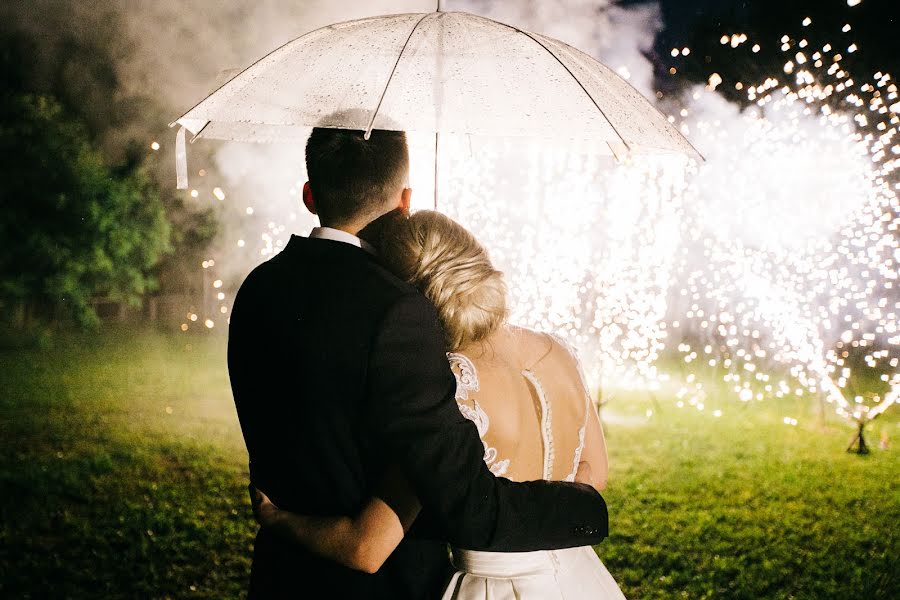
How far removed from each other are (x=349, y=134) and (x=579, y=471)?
4.14 ft

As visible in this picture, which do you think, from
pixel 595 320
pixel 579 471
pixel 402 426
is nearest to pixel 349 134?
pixel 402 426

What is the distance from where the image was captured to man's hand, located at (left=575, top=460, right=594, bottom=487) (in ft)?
6.63

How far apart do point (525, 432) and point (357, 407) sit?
57cm

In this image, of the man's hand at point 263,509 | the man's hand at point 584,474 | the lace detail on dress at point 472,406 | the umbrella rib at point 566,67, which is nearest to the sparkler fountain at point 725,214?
the umbrella rib at point 566,67

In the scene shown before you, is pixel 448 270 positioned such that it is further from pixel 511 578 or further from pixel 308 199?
pixel 511 578

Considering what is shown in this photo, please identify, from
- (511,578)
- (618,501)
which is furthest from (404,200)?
(618,501)

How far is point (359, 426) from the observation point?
5.09ft

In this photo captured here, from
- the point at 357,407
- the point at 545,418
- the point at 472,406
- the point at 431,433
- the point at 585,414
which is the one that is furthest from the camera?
the point at 585,414

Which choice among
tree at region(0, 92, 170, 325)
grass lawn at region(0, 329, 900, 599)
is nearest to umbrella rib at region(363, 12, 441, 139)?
grass lawn at region(0, 329, 900, 599)

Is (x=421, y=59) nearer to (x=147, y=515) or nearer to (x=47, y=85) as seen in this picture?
(x=147, y=515)

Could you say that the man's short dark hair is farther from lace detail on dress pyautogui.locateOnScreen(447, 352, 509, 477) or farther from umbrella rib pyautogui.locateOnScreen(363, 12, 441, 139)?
lace detail on dress pyautogui.locateOnScreen(447, 352, 509, 477)

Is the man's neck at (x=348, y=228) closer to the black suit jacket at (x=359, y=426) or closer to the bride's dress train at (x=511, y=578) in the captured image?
the black suit jacket at (x=359, y=426)

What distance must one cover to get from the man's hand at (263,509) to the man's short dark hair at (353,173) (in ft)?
2.55

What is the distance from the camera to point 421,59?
1.99 metres
